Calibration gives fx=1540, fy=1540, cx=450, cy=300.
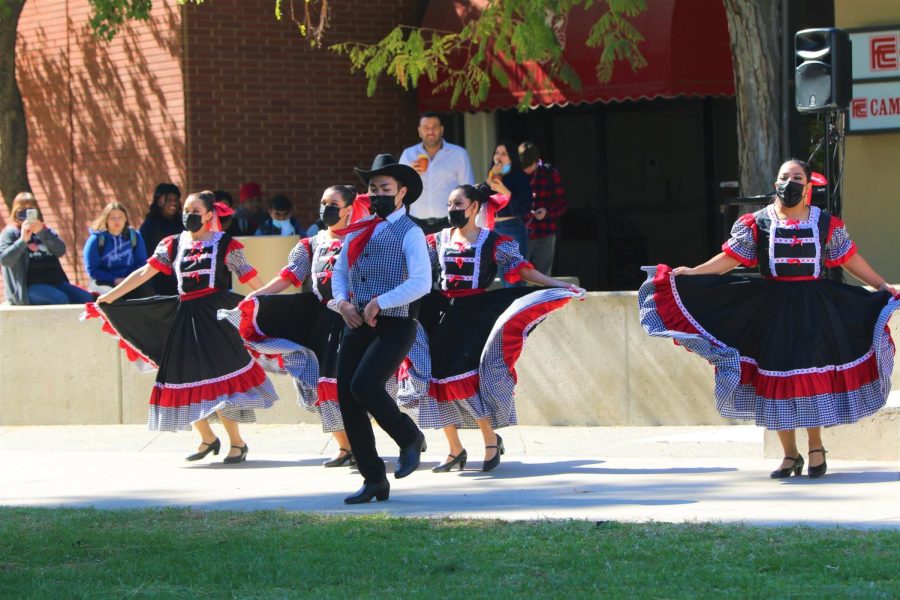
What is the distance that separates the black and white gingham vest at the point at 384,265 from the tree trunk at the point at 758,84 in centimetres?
564

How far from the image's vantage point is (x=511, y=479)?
9.88 m

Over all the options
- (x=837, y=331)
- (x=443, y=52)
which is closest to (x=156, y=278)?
(x=443, y=52)

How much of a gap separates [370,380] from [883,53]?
33.0 ft

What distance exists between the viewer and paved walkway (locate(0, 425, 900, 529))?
845 centimetres

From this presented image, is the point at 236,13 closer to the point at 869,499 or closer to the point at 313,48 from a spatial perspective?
the point at 313,48

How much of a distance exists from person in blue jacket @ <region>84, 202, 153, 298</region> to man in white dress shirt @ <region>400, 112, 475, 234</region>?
105 inches

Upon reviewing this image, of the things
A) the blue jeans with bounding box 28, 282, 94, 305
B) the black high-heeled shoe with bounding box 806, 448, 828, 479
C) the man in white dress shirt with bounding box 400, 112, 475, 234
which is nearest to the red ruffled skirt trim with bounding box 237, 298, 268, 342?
the black high-heeled shoe with bounding box 806, 448, 828, 479

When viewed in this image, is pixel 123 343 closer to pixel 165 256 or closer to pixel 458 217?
pixel 165 256

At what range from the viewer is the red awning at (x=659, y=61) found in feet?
52.7

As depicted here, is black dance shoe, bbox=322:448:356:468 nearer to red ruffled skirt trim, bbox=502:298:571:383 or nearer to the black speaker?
red ruffled skirt trim, bbox=502:298:571:383

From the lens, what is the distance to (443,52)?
16.3 meters

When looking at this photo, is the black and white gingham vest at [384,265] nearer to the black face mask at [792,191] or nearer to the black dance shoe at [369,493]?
the black dance shoe at [369,493]

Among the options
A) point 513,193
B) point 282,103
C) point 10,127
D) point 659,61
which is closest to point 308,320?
point 513,193

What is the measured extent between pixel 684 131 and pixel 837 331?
9580 mm
